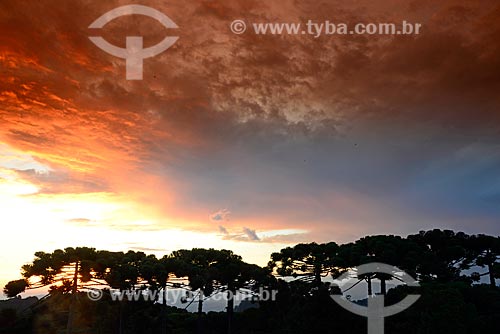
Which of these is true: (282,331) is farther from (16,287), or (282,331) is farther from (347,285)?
(16,287)

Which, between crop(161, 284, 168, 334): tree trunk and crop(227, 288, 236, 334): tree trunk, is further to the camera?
crop(227, 288, 236, 334): tree trunk

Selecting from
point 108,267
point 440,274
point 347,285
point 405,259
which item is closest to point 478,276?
point 440,274

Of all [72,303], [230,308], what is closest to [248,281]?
[230,308]

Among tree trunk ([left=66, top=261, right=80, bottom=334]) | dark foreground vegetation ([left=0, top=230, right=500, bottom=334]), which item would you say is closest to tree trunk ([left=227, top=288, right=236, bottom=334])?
dark foreground vegetation ([left=0, top=230, right=500, bottom=334])

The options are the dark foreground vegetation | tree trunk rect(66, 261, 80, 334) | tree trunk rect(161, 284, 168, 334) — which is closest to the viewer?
the dark foreground vegetation

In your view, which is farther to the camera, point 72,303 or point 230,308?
point 230,308

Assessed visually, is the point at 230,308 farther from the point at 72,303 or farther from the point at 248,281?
the point at 72,303

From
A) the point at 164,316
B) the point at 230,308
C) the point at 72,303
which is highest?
the point at 72,303

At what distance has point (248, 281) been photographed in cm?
4000

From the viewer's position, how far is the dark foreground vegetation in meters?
30.2

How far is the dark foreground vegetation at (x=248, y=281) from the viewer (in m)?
30.2

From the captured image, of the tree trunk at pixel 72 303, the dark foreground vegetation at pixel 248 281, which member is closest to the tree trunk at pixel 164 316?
the dark foreground vegetation at pixel 248 281

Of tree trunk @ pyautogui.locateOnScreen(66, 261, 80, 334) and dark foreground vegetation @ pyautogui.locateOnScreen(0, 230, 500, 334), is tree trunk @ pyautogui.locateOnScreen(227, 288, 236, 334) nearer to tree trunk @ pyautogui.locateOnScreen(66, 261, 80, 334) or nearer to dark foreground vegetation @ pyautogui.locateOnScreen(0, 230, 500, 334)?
dark foreground vegetation @ pyautogui.locateOnScreen(0, 230, 500, 334)

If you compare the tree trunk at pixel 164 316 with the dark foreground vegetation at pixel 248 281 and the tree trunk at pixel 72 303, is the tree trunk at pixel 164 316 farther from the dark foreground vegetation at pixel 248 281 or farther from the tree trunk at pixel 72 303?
the tree trunk at pixel 72 303
